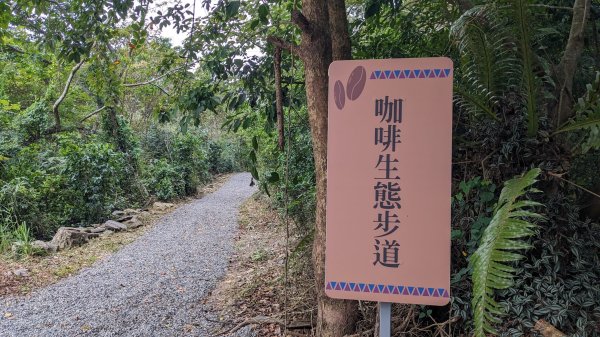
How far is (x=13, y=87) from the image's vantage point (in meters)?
10.2

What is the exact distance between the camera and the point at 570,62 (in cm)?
261

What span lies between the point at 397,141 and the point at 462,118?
1.35 metres

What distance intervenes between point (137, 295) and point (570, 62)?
14.0 ft

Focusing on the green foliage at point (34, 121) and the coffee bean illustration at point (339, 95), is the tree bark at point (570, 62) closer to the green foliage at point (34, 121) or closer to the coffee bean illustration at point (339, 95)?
the coffee bean illustration at point (339, 95)

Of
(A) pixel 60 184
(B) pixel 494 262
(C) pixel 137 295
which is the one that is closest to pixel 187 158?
(A) pixel 60 184

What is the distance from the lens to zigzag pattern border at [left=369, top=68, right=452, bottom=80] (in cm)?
172

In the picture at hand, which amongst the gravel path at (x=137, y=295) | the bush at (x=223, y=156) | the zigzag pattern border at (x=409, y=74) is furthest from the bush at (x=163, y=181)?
the zigzag pattern border at (x=409, y=74)

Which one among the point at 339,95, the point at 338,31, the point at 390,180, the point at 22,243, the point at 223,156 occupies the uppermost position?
the point at 338,31

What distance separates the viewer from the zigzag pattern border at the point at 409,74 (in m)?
1.72

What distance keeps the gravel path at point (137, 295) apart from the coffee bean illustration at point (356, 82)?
7.84ft

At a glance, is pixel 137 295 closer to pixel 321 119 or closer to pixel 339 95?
pixel 321 119

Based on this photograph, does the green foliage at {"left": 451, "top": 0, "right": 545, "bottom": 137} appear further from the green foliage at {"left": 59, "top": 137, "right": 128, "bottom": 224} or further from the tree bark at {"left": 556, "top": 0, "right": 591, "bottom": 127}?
the green foliage at {"left": 59, "top": 137, "right": 128, "bottom": 224}

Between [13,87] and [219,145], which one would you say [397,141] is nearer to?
[13,87]

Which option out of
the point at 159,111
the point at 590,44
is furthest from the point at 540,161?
the point at 159,111
